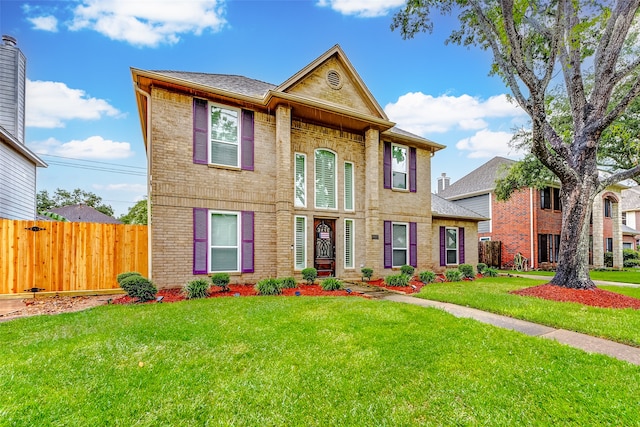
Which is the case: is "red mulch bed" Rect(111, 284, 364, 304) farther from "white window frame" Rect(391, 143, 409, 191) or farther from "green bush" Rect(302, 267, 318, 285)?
"white window frame" Rect(391, 143, 409, 191)

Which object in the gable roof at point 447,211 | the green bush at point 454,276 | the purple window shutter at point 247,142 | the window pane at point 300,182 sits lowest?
the green bush at point 454,276

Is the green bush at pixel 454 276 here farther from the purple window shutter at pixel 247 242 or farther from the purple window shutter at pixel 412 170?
the purple window shutter at pixel 247 242

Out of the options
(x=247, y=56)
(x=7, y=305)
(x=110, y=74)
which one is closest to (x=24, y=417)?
(x=7, y=305)

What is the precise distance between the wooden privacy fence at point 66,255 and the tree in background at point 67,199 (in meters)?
33.1

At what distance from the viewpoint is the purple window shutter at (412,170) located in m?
12.9

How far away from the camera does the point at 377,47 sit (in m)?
12.7

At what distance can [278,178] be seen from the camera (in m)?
9.70

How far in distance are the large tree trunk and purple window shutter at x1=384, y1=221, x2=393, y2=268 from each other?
5310mm

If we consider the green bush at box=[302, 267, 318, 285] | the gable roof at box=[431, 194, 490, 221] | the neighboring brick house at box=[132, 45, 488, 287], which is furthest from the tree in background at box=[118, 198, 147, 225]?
the gable roof at box=[431, 194, 490, 221]

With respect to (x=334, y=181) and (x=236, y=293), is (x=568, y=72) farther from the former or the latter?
(x=236, y=293)

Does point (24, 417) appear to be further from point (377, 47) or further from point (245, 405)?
point (377, 47)

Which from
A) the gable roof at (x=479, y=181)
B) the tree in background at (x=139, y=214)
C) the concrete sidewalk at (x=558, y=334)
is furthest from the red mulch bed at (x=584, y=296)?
the tree in background at (x=139, y=214)

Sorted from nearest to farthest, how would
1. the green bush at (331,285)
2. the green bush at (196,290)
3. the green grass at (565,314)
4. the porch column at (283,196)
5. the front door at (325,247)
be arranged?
the green grass at (565,314) → the green bush at (196,290) → the green bush at (331,285) → the porch column at (283,196) → the front door at (325,247)

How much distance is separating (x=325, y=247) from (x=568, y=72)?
392 inches
